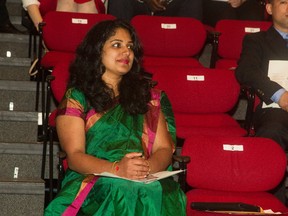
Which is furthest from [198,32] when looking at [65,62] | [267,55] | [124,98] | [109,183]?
[109,183]

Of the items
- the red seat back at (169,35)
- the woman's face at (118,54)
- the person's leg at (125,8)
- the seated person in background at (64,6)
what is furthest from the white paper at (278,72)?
the seated person in background at (64,6)

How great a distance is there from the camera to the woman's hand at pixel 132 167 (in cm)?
335

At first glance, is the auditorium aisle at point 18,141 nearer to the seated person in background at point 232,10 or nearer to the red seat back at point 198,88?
the red seat back at point 198,88

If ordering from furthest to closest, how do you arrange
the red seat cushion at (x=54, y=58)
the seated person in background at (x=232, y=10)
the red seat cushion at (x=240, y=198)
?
the seated person in background at (x=232, y=10) → the red seat cushion at (x=54, y=58) → the red seat cushion at (x=240, y=198)

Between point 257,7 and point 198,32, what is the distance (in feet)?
3.06

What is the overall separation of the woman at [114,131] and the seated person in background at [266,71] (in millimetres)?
686

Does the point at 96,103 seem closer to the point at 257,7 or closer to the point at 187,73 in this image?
the point at 187,73

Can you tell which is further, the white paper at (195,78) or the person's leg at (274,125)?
the white paper at (195,78)

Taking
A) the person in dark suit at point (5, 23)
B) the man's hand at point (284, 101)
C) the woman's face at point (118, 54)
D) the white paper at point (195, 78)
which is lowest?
the man's hand at point (284, 101)

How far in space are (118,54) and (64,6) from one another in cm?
173

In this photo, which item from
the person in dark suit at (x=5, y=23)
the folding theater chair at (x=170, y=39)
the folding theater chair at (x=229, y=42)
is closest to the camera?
the folding theater chair at (x=170, y=39)

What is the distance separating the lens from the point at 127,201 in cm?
331

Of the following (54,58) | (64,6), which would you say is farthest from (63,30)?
(64,6)

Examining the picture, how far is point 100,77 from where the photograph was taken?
3773 millimetres
